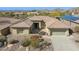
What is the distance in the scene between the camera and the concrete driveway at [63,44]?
3.76 meters

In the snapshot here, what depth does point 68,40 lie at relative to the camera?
12.4 ft

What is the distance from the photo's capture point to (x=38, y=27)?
3.74 m

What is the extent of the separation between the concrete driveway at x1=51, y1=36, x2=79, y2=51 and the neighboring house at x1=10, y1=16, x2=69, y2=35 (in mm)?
126

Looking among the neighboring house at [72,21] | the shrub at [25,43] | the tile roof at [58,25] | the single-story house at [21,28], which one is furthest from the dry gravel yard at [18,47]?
the neighboring house at [72,21]

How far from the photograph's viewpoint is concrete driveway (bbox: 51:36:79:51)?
3764 mm

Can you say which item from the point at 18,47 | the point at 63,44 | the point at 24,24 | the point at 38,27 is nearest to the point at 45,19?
the point at 38,27

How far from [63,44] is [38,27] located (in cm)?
75

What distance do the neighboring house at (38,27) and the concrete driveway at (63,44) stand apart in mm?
126

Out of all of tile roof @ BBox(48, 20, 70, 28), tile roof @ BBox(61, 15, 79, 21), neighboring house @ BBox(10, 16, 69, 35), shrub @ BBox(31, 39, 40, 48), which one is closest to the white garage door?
neighboring house @ BBox(10, 16, 69, 35)

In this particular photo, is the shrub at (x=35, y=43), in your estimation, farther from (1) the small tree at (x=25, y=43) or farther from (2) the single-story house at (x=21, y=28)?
(2) the single-story house at (x=21, y=28)

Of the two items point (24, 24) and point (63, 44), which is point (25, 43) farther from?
point (63, 44)
